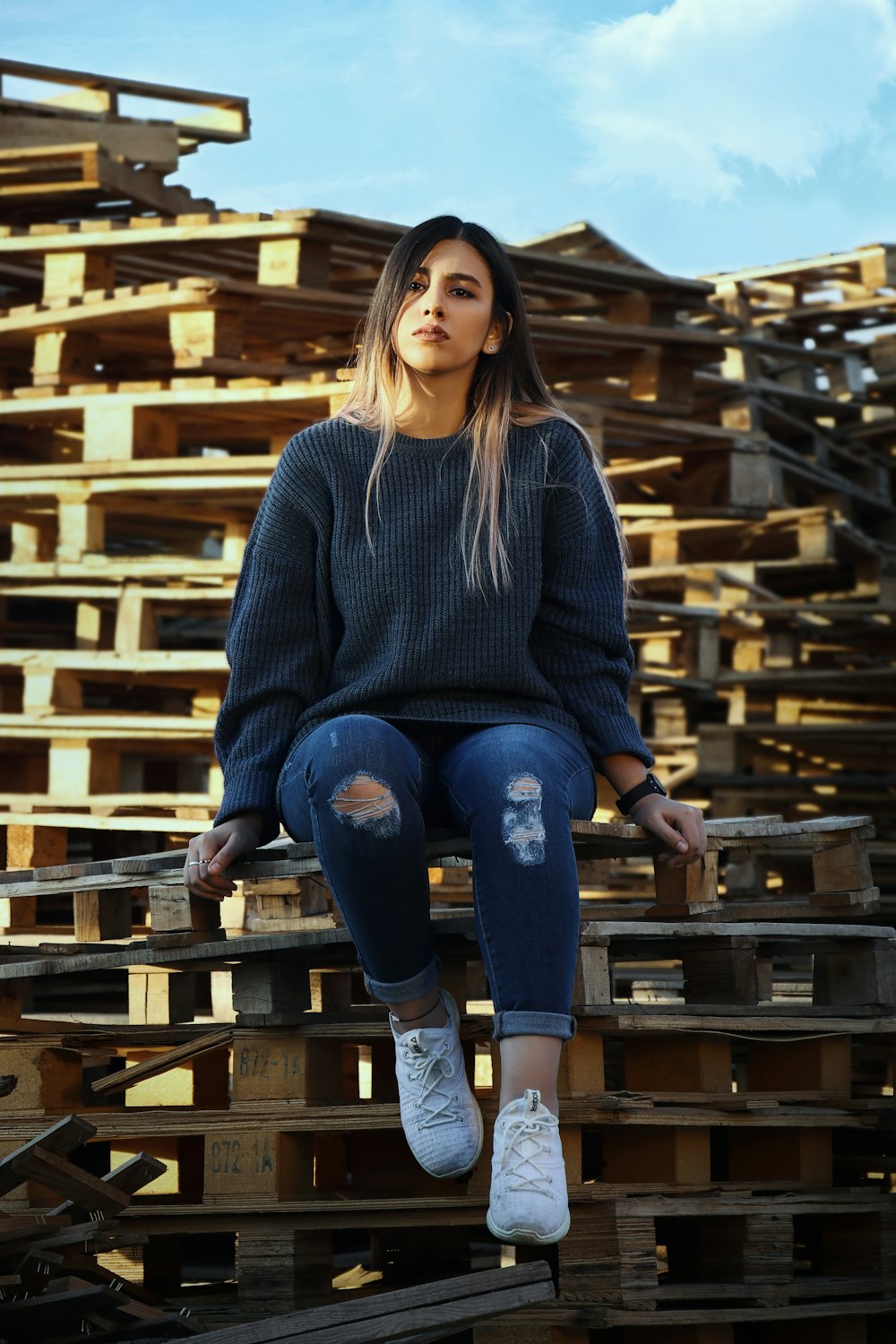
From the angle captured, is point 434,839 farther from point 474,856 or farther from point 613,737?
point 613,737

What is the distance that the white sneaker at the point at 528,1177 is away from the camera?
2.77 meters

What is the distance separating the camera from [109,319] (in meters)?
6.09

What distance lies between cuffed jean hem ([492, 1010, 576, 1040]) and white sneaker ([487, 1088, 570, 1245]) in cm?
10

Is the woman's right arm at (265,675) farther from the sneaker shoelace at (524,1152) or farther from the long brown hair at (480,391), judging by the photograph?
the sneaker shoelace at (524,1152)

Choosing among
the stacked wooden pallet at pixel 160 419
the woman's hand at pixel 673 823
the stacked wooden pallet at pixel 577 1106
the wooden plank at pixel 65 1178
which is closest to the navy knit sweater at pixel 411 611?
the woman's hand at pixel 673 823

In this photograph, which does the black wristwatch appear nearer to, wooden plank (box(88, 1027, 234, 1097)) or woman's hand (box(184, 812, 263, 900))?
woman's hand (box(184, 812, 263, 900))

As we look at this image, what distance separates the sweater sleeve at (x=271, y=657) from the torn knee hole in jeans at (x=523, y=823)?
554 mm

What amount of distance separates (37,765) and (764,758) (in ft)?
9.97

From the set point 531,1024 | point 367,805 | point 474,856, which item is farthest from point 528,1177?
point 367,805

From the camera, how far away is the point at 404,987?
9.94 ft

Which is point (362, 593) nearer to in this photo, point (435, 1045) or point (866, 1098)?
point (435, 1045)

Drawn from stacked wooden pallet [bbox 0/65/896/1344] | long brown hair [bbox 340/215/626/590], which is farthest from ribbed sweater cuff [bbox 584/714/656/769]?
long brown hair [bbox 340/215/626/590]

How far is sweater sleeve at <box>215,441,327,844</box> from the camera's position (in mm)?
3256

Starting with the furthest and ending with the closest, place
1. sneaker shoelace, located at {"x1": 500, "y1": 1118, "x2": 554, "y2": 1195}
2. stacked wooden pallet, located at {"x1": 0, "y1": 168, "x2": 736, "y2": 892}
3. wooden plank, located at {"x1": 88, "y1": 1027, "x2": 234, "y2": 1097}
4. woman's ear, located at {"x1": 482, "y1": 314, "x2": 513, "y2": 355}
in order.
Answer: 1. stacked wooden pallet, located at {"x1": 0, "y1": 168, "x2": 736, "y2": 892}
2. wooden plank, located at {"x1": 88, "y1": 1027, "x2": 234, "y2": 1097}
3. woman's ear, located at {"x1": 482, "y1": 314, "x2": 513, "y2": 355}
4. sneaker shoelace, located at {"x1": 500, "y1": 1118, "x2": 554, "y2": 1195}
